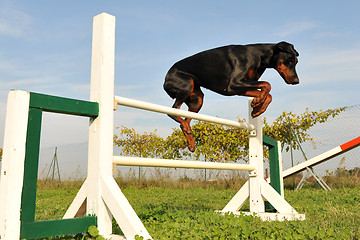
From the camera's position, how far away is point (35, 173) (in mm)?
1624

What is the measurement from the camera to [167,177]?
7910 millimetres

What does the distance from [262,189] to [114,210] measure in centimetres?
172

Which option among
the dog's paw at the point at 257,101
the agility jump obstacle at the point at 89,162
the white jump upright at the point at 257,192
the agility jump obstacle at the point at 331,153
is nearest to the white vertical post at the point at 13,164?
the agility jump obstacle at the point at 89,162

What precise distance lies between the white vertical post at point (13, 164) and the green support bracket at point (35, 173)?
0.10 ft

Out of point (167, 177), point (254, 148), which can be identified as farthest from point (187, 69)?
point (167, 177)

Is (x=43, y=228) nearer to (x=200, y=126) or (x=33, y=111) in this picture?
(x=33, y=111)

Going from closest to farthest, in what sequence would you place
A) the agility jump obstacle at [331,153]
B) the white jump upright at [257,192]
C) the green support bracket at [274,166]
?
1. the white jump upright at [257,192]
2. the green support bracket at [274,166]
3. the agility jump obstacle at [331,153]

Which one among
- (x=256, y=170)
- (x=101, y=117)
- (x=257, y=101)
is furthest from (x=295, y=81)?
(x=101, y=117)

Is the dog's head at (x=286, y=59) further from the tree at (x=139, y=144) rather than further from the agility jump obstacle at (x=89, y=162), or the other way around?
the tree at (x=139, y=144)

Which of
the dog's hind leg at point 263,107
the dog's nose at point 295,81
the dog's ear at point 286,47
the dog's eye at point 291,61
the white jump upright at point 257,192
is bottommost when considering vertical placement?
the white jump upright at point 257,192

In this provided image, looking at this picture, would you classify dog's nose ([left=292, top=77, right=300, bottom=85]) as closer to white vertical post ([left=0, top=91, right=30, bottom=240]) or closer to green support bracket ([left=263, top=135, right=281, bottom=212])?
green support bracket ([left=263, top=135, right=281, bottom=212])

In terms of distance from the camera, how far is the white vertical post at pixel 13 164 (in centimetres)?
151

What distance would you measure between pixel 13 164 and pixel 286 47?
2.31 meters

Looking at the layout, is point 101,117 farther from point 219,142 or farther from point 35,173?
point 219,142
